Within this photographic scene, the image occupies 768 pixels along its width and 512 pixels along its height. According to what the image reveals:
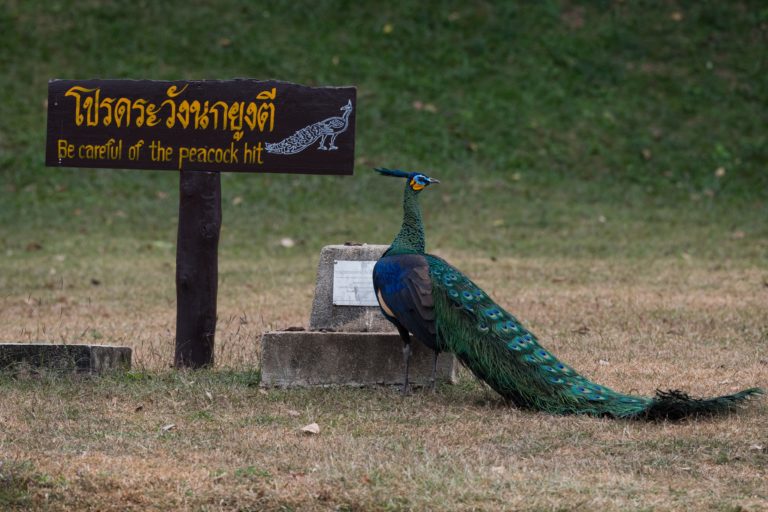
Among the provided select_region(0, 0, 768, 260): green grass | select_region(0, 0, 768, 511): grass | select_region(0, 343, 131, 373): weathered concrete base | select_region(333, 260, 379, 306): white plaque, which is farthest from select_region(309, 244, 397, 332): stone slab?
select_region(0, 0, 768, 260): green grass

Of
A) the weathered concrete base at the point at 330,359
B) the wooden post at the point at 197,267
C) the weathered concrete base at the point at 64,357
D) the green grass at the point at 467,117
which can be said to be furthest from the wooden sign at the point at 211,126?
the green grass at the point at 467,117

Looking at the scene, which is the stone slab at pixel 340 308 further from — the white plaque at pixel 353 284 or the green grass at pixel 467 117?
the green grass at pixel 467 117

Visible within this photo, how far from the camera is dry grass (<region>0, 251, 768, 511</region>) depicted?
529cm

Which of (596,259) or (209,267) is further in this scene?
(596,259)

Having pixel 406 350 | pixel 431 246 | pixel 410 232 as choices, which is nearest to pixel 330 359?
pixel 406 350

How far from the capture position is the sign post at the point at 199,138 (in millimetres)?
7930

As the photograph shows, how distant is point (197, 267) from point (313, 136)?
4.02 ft

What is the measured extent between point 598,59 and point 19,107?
987 centimetres

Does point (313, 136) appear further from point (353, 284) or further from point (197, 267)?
point (197, 267)

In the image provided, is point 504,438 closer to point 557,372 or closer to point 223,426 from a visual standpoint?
point 557,372

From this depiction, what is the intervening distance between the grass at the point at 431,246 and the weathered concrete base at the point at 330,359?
212 millimetres

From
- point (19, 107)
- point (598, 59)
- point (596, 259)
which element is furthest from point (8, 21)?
point (596, 259)

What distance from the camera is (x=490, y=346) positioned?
6934 millimetres

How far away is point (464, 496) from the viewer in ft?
17.0
